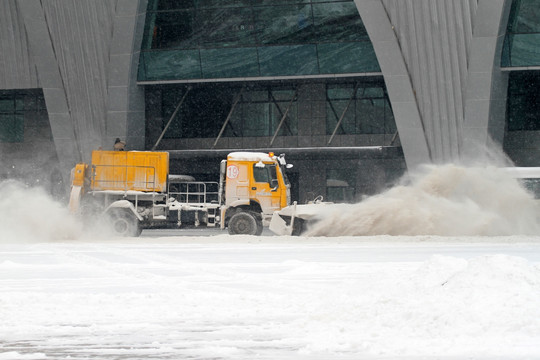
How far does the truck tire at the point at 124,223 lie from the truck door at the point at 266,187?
3.66 meters

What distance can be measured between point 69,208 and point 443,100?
15.7 m

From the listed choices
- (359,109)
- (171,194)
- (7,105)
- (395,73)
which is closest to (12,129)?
(7,105)

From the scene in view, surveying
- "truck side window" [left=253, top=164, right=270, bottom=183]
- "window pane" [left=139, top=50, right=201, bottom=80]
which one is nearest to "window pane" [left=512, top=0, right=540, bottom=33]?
"window pane" [left=139, top=50, right=201, bottom=80]

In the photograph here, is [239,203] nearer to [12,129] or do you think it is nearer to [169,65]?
[169,65]

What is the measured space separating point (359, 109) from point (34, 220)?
1710 cm

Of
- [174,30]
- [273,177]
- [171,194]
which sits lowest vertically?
[171,194]

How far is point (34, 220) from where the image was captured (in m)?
24.1

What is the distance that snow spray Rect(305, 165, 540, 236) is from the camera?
23.1 meters

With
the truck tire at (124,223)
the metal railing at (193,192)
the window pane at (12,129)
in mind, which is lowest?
the truck tire at (124,223)

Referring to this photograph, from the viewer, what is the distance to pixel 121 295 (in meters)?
11.1

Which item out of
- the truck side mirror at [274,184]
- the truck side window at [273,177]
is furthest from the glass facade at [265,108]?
the truck side mirror at [274,184]

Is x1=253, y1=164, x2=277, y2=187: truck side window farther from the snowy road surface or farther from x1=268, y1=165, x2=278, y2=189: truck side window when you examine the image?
the snowy road surface

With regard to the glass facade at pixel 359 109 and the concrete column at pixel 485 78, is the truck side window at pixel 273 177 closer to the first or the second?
→ the concrete column at pixel 485 78

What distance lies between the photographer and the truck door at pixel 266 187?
2417 centimetres
